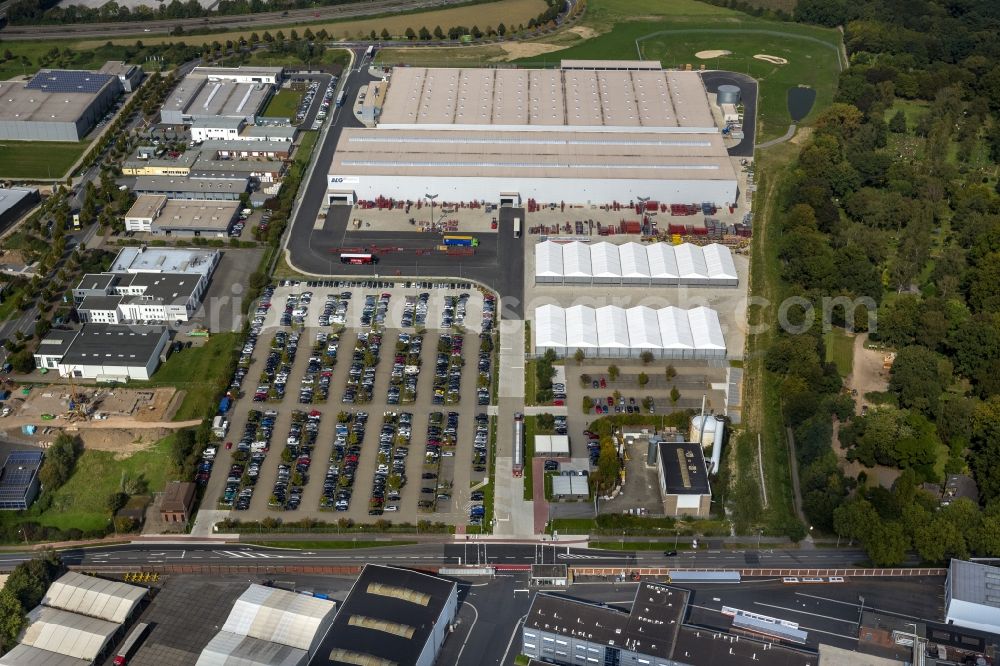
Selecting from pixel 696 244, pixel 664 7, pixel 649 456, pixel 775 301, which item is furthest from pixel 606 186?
pixel 664 7

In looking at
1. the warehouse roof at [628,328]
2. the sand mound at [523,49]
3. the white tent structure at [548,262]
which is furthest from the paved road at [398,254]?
the sand mound at [523,49]

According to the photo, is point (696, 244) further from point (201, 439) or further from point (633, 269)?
point (201, 439)

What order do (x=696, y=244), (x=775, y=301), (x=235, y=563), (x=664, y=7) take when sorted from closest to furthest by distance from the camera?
(x=235, y=563), (x=775, y=301), (x=696, y=244), (x=664, y=7)

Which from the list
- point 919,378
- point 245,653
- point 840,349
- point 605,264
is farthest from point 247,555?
point 919,378

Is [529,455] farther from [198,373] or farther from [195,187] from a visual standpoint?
[195,187]

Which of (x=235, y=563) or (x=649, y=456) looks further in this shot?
(x=649, y=456)
